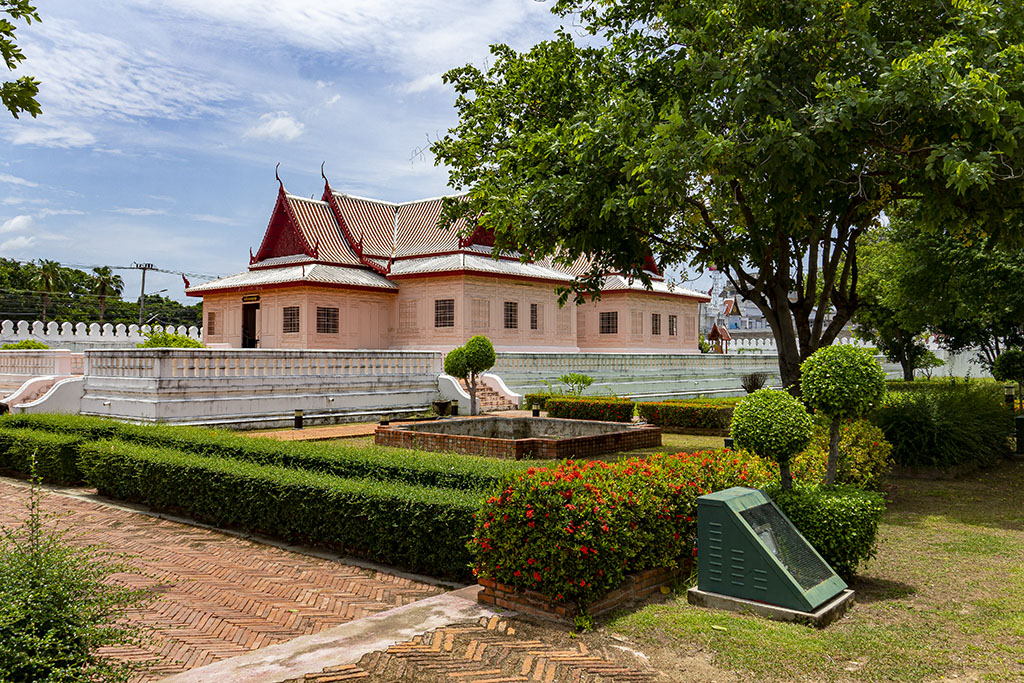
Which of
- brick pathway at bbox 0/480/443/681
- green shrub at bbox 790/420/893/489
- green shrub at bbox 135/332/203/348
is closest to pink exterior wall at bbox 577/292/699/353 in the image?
green shrub at bbox 135/332/203/348

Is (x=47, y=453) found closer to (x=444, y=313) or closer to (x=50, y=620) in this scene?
(x=50, y=620)

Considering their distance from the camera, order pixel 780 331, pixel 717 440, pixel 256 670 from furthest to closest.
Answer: pixel 717 440
pixel 780 331
pixel 256 670

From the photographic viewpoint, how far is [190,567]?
8.49m

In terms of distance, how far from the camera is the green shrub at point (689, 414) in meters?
22.0

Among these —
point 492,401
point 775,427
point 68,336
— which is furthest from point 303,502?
point 68,336

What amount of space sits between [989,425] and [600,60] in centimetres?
1124

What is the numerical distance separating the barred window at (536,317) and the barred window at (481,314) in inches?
111

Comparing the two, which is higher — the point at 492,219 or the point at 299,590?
the point at 492,219

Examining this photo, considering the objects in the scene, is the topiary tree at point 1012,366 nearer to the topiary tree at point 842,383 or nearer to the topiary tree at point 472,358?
the topiary tree at point 472,358

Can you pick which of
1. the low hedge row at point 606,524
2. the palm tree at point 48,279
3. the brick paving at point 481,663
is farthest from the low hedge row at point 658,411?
the palm tree at point 48,279

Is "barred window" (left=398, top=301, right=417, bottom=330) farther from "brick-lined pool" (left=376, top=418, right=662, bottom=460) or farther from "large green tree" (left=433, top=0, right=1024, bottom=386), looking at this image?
"large green tree" (left=433, top=0, right=1024, bottom=386)

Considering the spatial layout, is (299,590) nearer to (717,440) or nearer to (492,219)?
(492,219)

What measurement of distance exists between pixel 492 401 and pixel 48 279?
55.8 meters

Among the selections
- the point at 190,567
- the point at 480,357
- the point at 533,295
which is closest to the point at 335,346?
the point at 533,295
